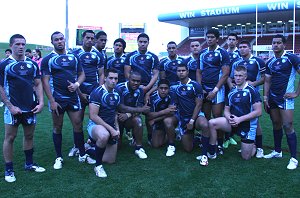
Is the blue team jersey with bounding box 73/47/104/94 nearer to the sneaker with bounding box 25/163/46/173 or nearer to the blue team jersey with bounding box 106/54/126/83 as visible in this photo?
the blue team jersey with bounding box 106/54/126/83

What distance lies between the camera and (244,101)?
16.7 ft

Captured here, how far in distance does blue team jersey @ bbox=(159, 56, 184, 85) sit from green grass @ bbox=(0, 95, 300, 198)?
1551mm

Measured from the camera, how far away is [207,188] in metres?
4.10

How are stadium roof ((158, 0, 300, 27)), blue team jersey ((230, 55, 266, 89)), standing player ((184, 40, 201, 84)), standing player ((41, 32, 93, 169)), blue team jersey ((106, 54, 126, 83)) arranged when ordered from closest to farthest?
1. standing player ((41, 32, 93, 169))
2. blue team jersey ((230, 55, 266, 89))
3. standing player ((184, 40, 201, 84))
4. blue team jersey ((106, 54, 126, 83))
5. stadium roof ((158, 0, 300, 27))

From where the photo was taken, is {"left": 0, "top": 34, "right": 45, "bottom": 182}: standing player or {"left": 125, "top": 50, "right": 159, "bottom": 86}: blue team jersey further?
{"left": 125, "top": 50, "right": 159, "bottom": 86}: blue team jersey

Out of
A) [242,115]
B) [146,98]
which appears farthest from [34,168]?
[242,115]

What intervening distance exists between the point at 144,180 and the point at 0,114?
643cm

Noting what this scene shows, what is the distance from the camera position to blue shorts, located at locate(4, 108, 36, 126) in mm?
4328

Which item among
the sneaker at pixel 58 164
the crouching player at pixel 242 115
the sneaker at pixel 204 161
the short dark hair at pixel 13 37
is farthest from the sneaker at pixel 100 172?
the short dark hair at pixel 13 37

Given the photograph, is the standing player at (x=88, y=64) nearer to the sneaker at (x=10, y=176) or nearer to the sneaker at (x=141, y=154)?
the sneaker at (x=141, y=154)

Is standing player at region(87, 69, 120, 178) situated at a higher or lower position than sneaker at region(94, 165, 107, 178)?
higher

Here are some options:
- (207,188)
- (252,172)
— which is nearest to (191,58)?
(252,172)

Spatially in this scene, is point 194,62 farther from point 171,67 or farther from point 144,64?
point 144,64

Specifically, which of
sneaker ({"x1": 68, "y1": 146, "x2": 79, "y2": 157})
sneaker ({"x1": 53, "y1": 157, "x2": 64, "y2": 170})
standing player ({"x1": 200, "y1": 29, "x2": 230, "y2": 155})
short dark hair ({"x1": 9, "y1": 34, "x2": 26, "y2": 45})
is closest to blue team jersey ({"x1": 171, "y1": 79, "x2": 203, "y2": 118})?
standing player ({"x1": 200, "y1": 29, "x2": 230, "y2": 155})
